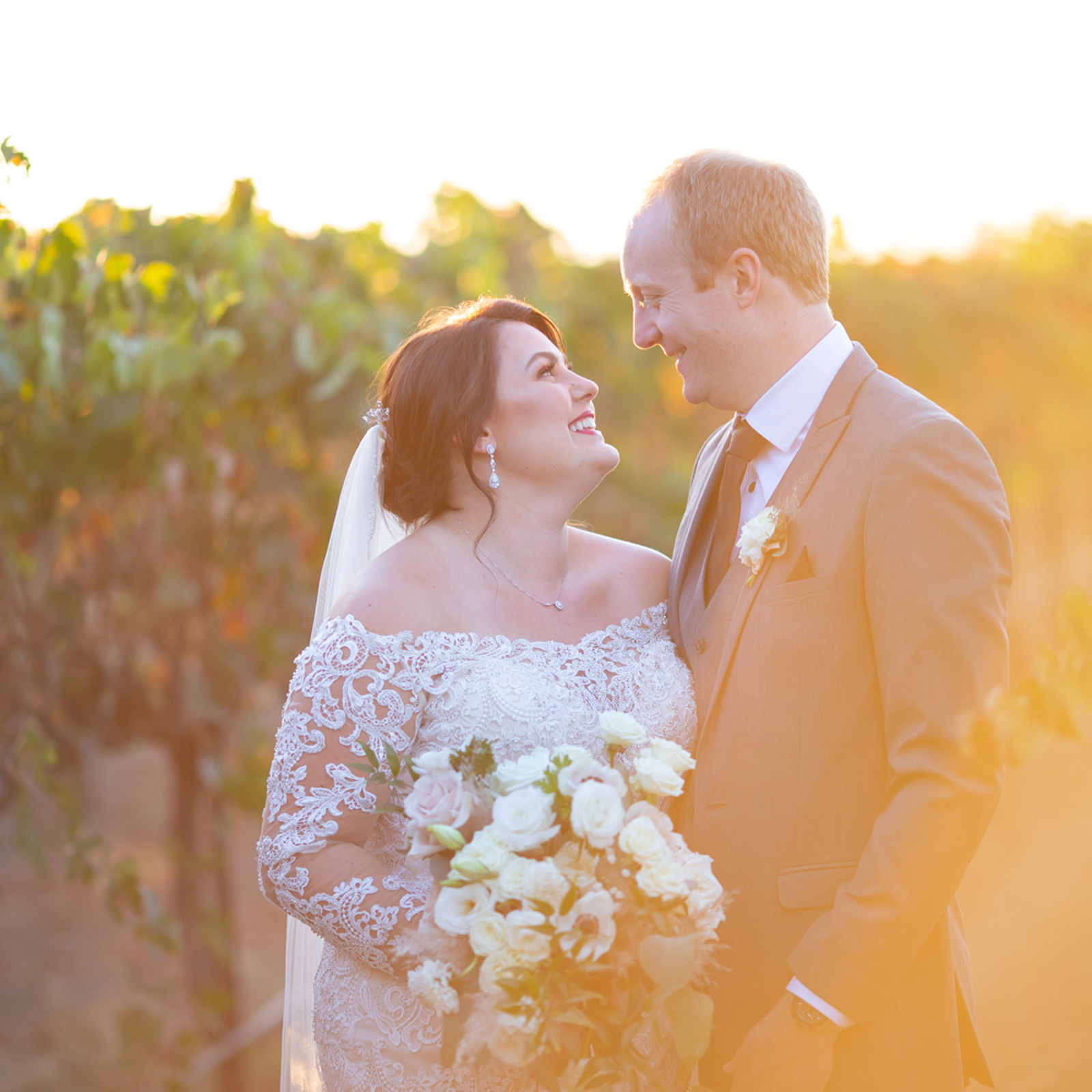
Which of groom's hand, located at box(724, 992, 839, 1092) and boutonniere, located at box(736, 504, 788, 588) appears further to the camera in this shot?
boutonniere, located at box(736, 504, 788, 588)

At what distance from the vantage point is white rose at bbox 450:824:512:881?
175cm

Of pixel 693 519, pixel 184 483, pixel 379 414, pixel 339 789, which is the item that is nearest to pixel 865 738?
pixel 693 519

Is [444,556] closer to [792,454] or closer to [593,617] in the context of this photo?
[593,617]

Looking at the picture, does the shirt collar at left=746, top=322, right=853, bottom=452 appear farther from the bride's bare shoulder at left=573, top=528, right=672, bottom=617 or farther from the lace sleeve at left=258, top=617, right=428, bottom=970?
the lace sleeve at left=258, top=617, right=428, bottom=970

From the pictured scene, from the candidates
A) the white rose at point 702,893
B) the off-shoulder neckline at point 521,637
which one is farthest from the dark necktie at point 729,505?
the white rose at point 702,893

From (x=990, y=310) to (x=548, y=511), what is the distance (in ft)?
28.5

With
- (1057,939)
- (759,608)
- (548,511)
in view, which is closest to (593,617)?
(548,511)

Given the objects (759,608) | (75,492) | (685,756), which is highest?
(759,608)

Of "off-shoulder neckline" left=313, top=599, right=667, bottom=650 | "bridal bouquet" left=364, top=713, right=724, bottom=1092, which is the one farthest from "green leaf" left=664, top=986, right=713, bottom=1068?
"off-shoulder neckline" left=313, top=599, right=667, bottom=650

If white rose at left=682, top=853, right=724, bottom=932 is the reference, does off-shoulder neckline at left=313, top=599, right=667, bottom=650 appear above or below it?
above

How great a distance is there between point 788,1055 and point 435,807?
0.78m

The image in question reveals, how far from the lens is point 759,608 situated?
86.3 inches

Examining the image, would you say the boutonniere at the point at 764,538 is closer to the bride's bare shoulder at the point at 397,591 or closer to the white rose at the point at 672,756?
the white rose at the point at 672,756

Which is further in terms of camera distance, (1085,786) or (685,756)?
(1085,786)
